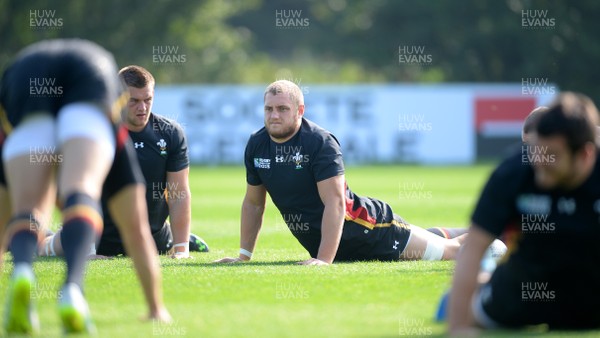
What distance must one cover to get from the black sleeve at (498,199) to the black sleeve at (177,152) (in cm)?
547

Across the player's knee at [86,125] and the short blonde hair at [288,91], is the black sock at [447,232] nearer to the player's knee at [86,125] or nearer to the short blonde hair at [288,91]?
the short blonde hair at [288,91]

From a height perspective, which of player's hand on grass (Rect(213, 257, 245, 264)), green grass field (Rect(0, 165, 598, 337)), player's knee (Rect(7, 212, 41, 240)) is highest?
player's knee (Rect(7, 212, 41, 240))

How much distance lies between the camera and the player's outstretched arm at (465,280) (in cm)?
542

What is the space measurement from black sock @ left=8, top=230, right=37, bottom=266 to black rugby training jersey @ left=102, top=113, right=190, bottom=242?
4.60 meters

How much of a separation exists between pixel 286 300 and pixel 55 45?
2468mm

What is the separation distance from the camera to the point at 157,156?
1052cm

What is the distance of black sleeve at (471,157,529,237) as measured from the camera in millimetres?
5473

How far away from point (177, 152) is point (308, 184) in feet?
5.54

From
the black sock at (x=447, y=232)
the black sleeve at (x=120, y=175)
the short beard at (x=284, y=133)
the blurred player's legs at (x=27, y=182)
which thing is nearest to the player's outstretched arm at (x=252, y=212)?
the short beard at (x=284, y=133)

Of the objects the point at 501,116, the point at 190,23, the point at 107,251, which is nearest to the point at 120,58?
the point at 190,23

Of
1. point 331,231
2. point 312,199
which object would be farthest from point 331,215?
point 312,199

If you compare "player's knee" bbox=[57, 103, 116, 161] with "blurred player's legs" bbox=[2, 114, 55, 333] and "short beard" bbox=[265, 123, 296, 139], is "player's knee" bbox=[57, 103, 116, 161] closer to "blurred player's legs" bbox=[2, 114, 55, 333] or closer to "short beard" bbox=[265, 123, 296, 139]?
"blurred player's legs" bbox=[2, 114, 55, 333]

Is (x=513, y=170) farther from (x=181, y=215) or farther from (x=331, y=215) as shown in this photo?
(x=181, y=215)

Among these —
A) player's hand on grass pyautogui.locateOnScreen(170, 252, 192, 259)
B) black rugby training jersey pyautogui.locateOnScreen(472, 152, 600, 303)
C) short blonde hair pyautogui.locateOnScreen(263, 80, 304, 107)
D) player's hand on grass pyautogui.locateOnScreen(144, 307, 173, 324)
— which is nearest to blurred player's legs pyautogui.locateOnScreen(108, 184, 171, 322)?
player's hand on grass pyautogui.locateOnScreen(144, 307, 173, 324)
